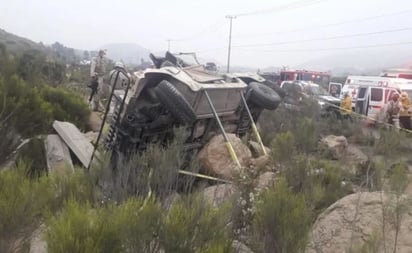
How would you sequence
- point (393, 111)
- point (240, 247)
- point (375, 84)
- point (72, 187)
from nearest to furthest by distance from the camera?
1. point (240, 247)
2. point (72, 187)
3. point (393, 111)
4. point (375, 84)

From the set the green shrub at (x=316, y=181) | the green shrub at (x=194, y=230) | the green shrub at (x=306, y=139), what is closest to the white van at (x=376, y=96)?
the green shrub at (x=306, y=139)

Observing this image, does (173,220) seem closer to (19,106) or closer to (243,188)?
(243,188)

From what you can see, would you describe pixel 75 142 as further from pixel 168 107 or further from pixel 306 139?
pixel 306 139

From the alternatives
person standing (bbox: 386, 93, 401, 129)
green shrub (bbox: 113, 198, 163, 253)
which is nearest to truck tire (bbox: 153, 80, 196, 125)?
green shrub (bbox: 113, 198, 163, 253)

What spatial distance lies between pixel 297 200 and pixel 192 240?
1197mm

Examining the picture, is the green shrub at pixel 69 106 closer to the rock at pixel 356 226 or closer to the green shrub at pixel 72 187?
the green shrub at pixel 72 187

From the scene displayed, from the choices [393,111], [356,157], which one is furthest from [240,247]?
[393,111]

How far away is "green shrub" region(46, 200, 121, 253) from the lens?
2.96m

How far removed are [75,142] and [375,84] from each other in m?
19.4

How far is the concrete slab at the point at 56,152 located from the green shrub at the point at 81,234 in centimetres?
484

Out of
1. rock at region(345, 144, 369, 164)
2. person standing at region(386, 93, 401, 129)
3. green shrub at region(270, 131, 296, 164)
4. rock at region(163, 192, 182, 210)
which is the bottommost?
rock at region(345, 144, 369, 164)

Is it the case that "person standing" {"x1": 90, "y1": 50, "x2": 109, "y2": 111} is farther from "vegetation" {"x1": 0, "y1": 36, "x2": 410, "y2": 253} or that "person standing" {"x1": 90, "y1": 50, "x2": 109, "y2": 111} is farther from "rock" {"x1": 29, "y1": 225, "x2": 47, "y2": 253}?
"rock" {"x1": 29, "y1": 225, "x2": 47, "y2": 253}

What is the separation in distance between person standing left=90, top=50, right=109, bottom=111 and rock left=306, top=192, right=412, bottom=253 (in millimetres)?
11769

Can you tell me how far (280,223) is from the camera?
4.04 meters
